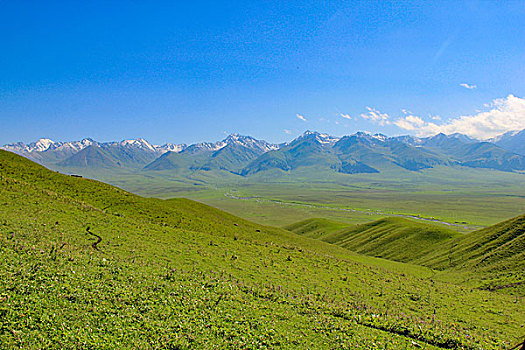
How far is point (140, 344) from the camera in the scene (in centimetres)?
1023

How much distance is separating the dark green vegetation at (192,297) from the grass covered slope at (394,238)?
34.9 meters

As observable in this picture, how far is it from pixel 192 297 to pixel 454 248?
61.7 m

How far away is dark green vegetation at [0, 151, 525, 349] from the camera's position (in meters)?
10.9

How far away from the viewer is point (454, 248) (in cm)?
5684

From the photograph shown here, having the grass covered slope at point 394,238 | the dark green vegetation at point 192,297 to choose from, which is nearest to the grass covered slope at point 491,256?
the grass covered slope at point 394,238

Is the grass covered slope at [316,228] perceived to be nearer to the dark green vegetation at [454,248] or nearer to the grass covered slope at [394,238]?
the dark green vegetation at [454,248]

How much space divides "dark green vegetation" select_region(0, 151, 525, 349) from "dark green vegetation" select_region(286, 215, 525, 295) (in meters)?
8.91

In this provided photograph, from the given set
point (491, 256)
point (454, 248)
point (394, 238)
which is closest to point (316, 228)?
point (394, 238)

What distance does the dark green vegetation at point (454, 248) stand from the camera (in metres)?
37.7

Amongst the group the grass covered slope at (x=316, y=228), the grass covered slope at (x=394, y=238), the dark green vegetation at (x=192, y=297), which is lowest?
the grass covered slope at (x=316, y=228)

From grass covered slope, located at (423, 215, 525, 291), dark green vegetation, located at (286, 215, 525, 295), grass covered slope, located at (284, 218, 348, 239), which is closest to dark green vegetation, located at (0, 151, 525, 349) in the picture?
grass covered slope, located at (423, 215, 525, 291)

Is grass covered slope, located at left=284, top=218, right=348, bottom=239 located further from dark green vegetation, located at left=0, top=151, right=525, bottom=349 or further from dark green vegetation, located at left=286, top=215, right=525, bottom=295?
dark green vegetation, located at left=0, top=151, right=525, bottom=349

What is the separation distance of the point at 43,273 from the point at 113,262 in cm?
452

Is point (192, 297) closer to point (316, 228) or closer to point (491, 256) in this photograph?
point (491, 256)
